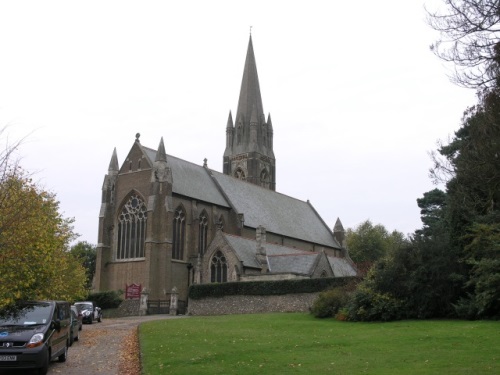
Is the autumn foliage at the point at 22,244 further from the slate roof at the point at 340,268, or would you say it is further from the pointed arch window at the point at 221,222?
the pointed arch window at the point at 221,222

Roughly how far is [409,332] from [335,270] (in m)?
33.4

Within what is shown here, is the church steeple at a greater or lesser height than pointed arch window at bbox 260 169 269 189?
greater

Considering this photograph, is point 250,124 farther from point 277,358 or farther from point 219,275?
point 277,358

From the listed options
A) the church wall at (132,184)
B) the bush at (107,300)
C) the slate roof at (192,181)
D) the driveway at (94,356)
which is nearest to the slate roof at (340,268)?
the slate roof at (192,181)

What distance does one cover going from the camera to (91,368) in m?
16.9

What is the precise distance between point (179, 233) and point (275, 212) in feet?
54.4

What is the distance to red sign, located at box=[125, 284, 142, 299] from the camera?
55219 millimetres

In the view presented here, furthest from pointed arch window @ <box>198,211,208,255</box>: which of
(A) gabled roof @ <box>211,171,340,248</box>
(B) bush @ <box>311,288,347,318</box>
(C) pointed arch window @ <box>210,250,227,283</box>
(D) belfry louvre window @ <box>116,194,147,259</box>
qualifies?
(B) bush @ <box>311,288,347,318</box>

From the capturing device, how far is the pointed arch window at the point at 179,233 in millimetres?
58156

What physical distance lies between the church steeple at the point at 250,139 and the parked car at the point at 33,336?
68.4 meters

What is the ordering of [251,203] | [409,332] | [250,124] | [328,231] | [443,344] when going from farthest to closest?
[250,124] < [328,231] < [251,203] < [409,332] < [443,344]

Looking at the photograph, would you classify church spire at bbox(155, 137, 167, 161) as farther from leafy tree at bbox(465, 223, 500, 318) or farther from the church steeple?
leafy tree at bbox(465, 223, 500, 318)

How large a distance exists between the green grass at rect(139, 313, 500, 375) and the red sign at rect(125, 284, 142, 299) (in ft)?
96.0

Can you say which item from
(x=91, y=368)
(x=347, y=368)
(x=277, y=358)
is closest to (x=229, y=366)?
(x=277, y=358)
